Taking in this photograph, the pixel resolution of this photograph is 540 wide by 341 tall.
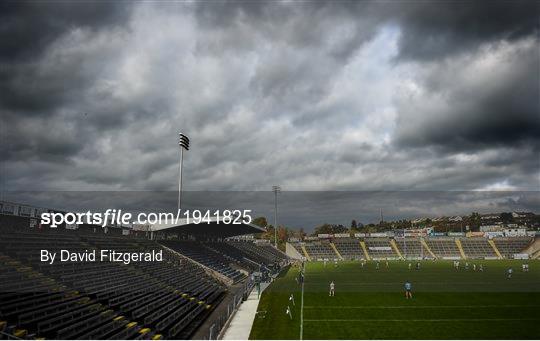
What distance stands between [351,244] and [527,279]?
61.1 m

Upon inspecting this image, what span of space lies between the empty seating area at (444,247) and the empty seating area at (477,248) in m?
2.30

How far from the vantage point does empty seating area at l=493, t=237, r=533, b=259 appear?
98812 mm

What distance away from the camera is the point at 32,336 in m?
16.5

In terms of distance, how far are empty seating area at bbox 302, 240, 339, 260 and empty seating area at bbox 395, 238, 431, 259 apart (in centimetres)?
1754

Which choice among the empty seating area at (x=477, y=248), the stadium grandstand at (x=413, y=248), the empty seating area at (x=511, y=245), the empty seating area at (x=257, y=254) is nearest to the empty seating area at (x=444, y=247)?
the stadium grandstand at (x=413, y=248)

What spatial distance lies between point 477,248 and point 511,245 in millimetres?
8759

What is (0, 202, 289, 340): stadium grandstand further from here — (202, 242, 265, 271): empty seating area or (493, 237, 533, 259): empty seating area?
(493, 237, 533, 259): empty seating area

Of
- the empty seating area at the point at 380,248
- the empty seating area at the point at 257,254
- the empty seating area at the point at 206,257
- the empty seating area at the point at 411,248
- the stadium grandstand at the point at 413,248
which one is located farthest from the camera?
the empty seating area at the point at 380,248

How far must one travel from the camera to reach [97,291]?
24.2 m

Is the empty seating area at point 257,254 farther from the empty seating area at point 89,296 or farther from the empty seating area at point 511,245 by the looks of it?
the empty seating area at point 511,245

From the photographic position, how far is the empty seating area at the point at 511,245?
324ft

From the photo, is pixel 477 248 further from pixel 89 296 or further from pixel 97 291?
pixel 89 296

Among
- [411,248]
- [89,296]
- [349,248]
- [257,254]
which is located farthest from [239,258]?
[411,248]

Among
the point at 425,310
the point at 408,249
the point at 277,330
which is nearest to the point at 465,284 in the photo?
the point at 425,310
